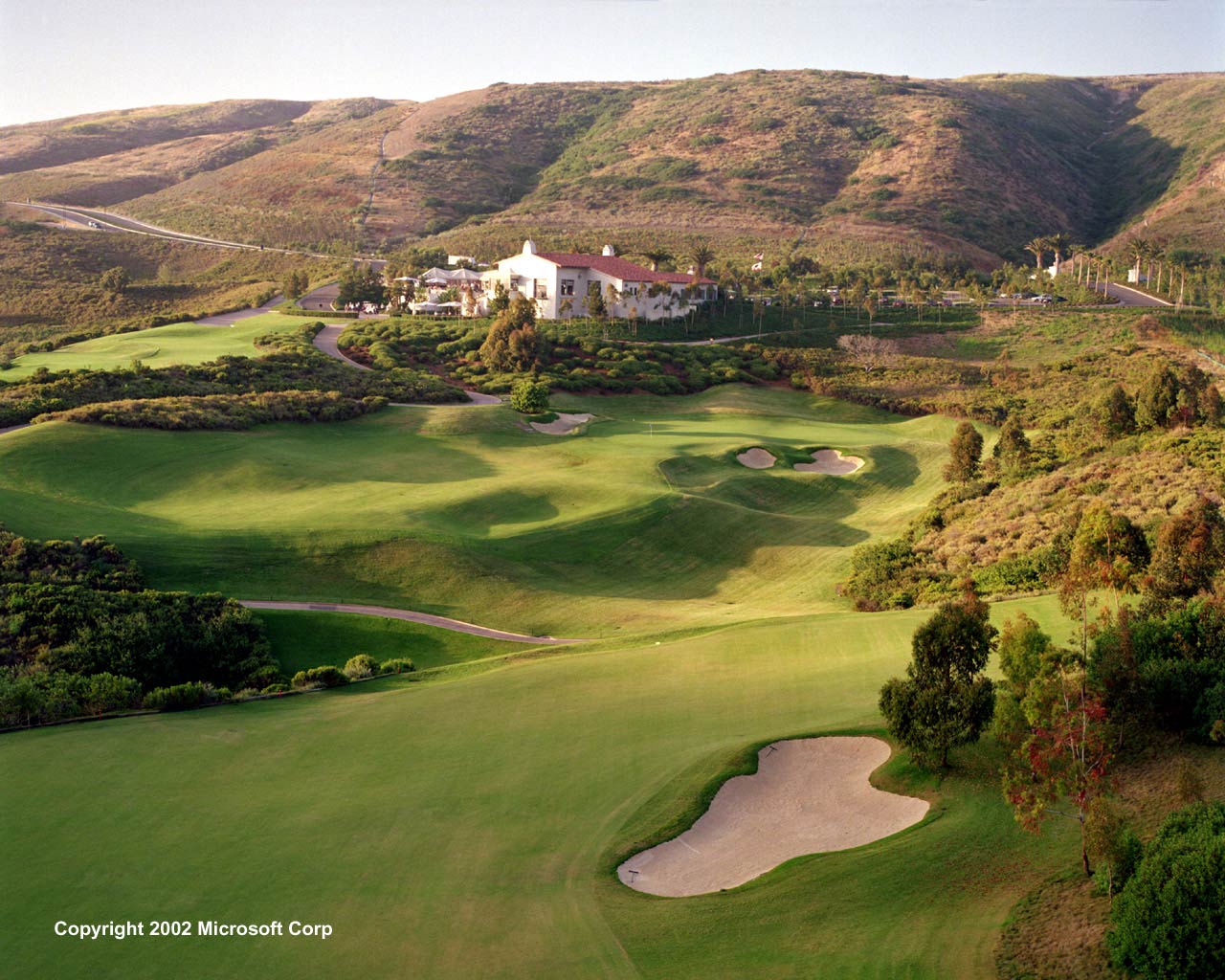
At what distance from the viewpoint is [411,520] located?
38.6 m

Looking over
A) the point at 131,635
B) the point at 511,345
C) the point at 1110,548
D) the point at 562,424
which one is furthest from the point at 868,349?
the point at 131,635

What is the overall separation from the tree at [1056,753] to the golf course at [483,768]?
113cm

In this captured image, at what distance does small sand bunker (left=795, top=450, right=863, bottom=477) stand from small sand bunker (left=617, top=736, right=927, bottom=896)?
37.4 m

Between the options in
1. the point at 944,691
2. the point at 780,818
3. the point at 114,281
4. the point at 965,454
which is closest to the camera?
the point at 780,818

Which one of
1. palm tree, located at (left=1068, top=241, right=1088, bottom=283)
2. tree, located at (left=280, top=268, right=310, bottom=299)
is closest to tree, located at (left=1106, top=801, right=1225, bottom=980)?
tree, located at (left=280, top=268, right=310, bottom=299)

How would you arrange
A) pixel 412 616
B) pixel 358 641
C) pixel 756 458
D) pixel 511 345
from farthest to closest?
1. pixel 511 345
2. pixel 756 458
3. pixel 412 616
4. pixel 358 641

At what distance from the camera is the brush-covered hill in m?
138

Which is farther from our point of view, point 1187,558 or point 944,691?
point 1187,558

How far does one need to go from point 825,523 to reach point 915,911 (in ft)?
110

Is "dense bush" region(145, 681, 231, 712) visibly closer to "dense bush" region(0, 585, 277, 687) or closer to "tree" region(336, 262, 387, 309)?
"dense bush" region(0, 585, 277, 687)

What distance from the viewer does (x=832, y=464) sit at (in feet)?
186

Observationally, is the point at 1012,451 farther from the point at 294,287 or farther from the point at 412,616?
the point at 294,287

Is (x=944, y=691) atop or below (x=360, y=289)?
below

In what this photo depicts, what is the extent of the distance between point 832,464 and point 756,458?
4173mm
